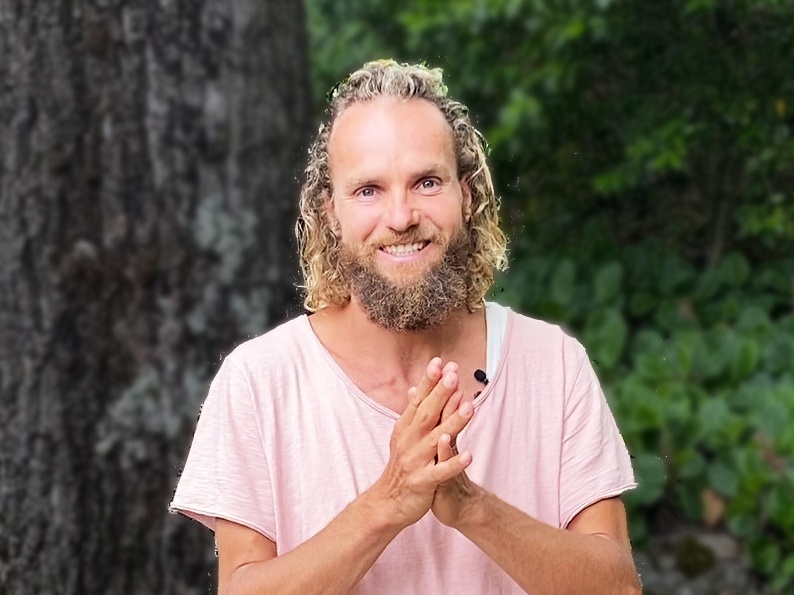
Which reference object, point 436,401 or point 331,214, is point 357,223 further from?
point 436,401

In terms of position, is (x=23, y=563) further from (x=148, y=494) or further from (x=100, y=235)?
(x=100, y=235)

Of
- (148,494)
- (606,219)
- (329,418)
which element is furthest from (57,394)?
(606,219)

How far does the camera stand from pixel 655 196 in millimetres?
6980

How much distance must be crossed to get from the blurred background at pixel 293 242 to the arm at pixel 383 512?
1648mm

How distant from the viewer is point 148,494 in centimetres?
368

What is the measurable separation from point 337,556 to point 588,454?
1.66ft

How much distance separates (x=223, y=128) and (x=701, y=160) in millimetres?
3693

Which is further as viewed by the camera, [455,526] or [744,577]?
[744,577]

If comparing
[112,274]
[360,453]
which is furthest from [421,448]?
[112,274]

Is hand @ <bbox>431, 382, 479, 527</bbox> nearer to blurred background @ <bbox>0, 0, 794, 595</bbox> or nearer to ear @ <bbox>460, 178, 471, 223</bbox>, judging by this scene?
ear @ <bbox>460, 178, 471, 223</bbox>

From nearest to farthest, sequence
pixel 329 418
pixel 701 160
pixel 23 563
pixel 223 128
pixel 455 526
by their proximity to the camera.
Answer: pixel 455 526, pixel 329 418, pixel 23 563, pixel 223 128, pixel 701 160

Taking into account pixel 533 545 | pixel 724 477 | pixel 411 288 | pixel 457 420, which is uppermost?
pixel 411 288

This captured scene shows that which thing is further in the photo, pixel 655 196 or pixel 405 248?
pixel 655 196

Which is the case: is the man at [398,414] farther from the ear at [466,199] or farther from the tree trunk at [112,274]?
the tree trunk at [112,274]
